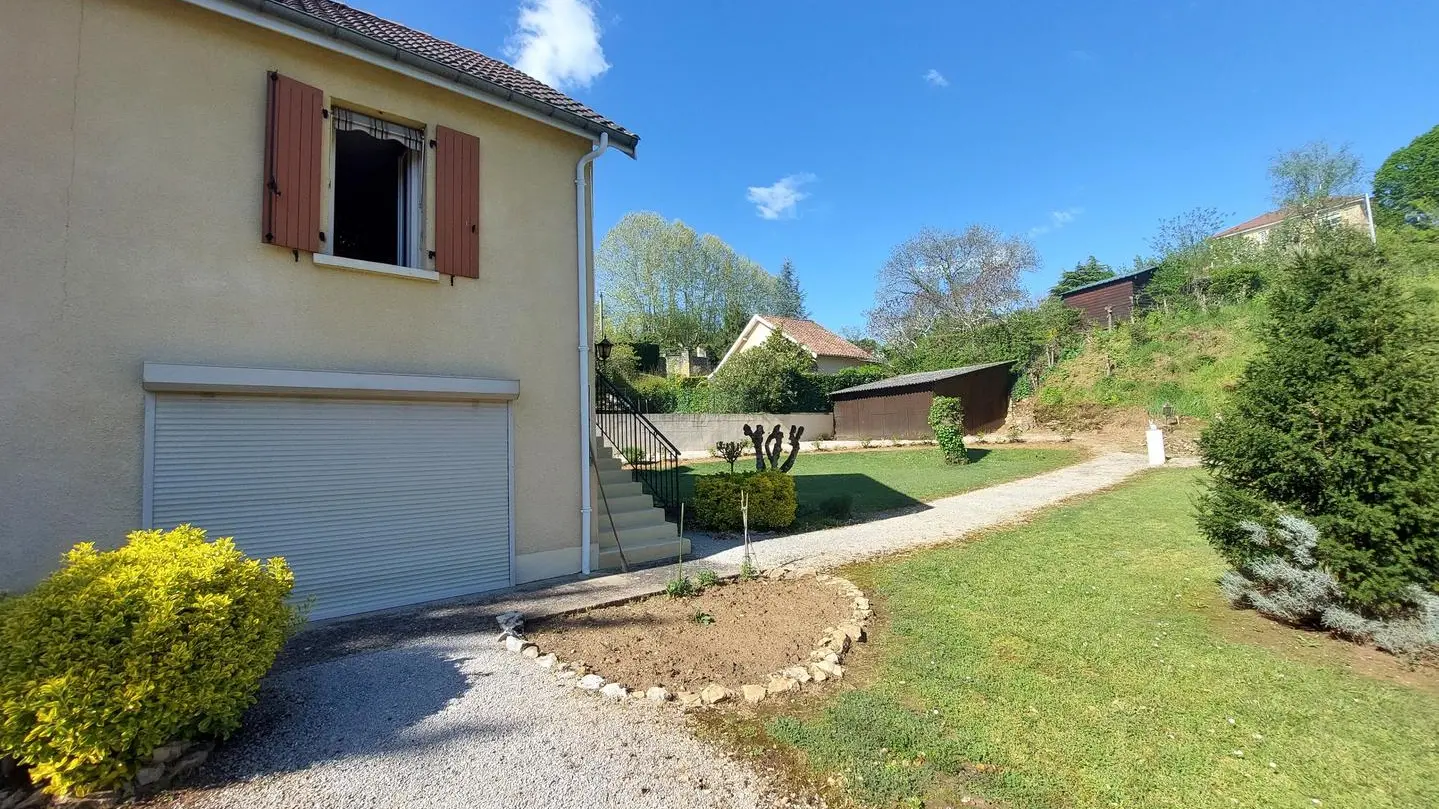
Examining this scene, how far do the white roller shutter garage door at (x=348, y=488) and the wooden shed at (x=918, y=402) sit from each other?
19307 mm

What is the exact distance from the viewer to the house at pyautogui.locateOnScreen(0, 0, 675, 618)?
4.46 metres

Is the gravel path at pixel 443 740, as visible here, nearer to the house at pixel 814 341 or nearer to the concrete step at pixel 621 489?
the concrete step at pixel 621 489

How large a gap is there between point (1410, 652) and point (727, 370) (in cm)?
2459

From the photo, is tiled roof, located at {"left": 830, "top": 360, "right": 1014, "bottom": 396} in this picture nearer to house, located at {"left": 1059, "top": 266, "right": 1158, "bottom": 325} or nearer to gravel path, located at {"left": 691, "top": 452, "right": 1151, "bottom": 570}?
house, located at {"left": 1059, "top": 266, "right": 1158, "bottom": 325}

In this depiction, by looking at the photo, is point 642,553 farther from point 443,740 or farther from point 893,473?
point 893,473

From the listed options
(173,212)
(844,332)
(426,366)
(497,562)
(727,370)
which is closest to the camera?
(173,212)

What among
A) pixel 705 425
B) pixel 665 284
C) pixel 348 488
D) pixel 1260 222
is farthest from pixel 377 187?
pixel 1260 222

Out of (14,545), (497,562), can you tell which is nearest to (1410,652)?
(497,562)

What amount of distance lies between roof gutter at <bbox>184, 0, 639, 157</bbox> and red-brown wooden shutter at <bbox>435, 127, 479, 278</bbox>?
0.54 m

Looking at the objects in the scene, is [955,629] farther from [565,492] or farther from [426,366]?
[426,366]

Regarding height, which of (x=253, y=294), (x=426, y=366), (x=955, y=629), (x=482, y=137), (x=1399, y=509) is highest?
(x=482, y=137)

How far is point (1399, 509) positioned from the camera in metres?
4.51

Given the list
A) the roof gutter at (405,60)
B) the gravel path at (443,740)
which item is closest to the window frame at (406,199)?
the roof gutter at (405,60)

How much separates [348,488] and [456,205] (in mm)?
3060
